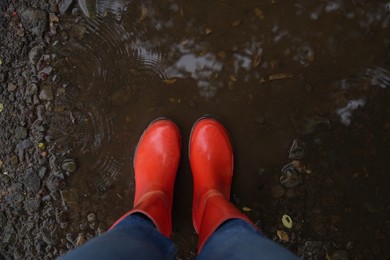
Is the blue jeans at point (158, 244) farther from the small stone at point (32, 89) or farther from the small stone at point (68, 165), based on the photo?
the small stone at point (32, 89)

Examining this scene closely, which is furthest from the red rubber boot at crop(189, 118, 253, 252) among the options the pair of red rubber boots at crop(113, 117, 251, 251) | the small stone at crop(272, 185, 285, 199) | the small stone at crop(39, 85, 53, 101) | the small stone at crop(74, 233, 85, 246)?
the small stone at crop(39, 85, 53, 101)

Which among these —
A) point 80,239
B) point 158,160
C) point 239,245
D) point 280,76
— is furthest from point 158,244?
point 280,76

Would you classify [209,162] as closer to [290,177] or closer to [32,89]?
[290,177]

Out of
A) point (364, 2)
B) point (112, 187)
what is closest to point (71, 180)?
point (112, 187)

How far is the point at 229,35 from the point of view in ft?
5.21

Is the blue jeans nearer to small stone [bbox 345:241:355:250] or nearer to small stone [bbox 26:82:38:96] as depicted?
small stone [bbox 345:241:355:250]

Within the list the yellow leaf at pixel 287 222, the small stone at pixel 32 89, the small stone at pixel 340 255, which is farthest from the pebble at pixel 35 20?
the small stone at pixel 340 255

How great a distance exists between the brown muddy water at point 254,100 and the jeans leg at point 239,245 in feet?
1.40

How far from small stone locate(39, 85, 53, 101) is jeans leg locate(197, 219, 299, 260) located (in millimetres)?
955

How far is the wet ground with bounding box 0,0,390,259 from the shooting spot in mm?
1576

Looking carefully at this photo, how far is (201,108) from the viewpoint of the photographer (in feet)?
5.33

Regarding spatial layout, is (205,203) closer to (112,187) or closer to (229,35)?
(112,187)

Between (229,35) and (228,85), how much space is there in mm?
216

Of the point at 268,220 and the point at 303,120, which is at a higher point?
the point at 303,120
